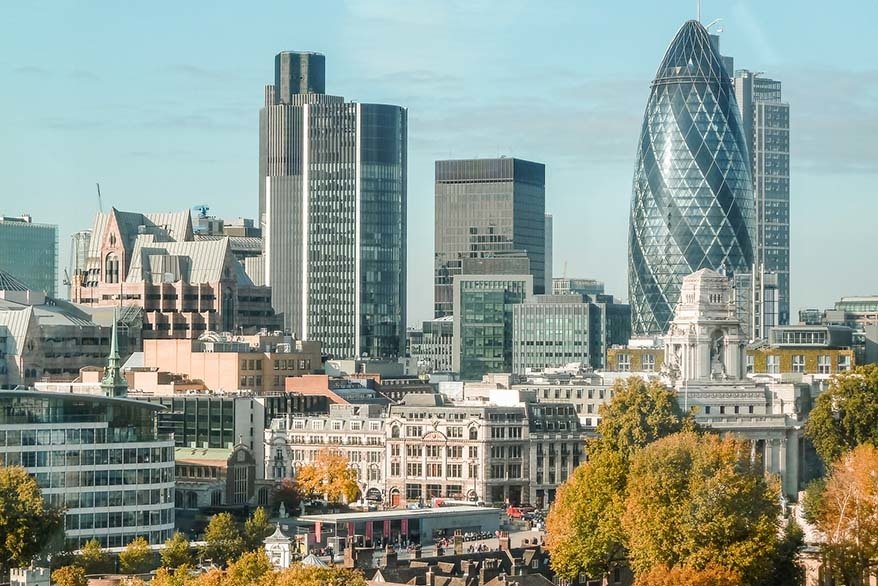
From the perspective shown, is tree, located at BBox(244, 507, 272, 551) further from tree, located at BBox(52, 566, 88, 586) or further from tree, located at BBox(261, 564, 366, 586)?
tree, located at BBox(261, 564, 366, 586)

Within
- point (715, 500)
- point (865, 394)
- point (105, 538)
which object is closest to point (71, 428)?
point (105, 538)

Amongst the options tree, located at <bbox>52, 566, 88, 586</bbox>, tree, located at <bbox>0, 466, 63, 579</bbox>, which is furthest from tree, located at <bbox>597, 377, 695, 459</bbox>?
tree, located at <bbox>52, 566, 88, 586</bbox>

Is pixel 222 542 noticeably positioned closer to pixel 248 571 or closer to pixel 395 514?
pixel 395 514

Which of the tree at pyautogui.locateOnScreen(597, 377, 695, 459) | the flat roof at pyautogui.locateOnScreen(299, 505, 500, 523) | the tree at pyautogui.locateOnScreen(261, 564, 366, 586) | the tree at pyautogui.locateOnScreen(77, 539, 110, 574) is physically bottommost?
the tree at pyautogui.locateOnScreen(77, 539, 110, 574)

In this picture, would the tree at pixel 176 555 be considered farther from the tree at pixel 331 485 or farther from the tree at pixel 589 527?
the tree at pixel 331 485

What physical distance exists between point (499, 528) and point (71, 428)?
119 ft

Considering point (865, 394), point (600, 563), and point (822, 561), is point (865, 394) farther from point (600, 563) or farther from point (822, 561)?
point (822, 561)

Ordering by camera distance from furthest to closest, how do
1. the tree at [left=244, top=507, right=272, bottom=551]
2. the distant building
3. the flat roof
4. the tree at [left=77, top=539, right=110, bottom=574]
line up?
the flat roof
the distant building
the tree at [left=244, top=507, right=272, bottom=551]
the tree at [left=77, top=539, right=110, bottom=574]

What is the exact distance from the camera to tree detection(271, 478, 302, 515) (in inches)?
7461

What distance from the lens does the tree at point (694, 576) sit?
401 feet

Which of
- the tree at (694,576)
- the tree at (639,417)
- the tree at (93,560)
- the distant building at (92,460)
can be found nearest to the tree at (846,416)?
the tree at (639,417)

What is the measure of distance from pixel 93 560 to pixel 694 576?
35.0 m

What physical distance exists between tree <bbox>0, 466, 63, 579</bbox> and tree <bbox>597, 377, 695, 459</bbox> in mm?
55983

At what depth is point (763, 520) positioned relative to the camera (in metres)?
126
